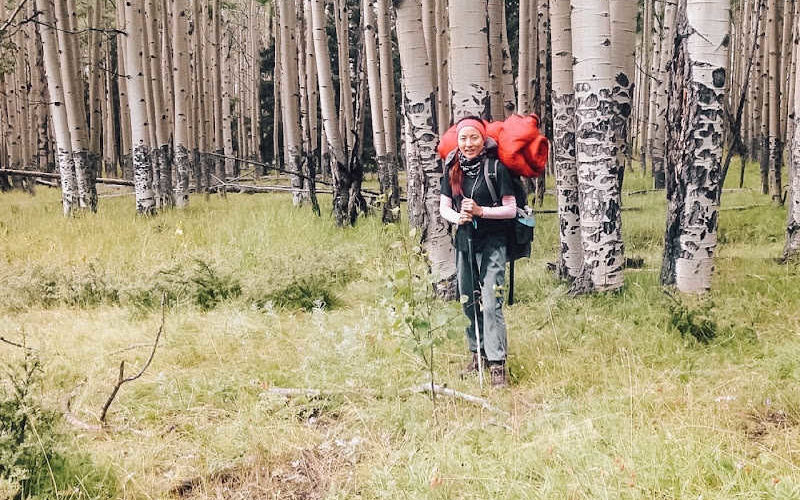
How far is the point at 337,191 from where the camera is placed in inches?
394

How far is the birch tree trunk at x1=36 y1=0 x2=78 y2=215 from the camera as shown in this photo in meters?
10.9

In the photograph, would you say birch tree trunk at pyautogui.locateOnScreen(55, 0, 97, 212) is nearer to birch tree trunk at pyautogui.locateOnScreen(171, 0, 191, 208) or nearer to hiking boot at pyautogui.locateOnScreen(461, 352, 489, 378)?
birch tree trunk at pyautogui.locateOnScreen(171, 0, 191, 208)

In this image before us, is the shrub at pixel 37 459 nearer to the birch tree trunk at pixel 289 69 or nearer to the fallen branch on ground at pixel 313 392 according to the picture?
the fallen branch on ground at pixel 313 392

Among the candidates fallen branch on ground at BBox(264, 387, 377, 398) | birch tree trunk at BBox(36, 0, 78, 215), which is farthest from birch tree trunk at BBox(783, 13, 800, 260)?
birch tree trunk at BBox(36, 0, 78, 215)

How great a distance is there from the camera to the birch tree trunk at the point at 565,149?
6203 millimetres

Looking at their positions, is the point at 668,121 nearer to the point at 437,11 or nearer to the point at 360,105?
the point at 360,105

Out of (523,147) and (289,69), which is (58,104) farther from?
(523,147)

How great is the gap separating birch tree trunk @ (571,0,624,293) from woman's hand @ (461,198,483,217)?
2039 millimetres

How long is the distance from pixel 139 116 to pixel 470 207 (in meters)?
9.05

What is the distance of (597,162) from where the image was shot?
545 cm

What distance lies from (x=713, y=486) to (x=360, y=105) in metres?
10.5

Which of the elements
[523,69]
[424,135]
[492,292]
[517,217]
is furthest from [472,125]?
[523,69]

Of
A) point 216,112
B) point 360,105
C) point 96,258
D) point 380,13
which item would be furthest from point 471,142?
point 216,112

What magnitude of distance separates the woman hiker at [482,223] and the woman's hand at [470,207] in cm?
1
